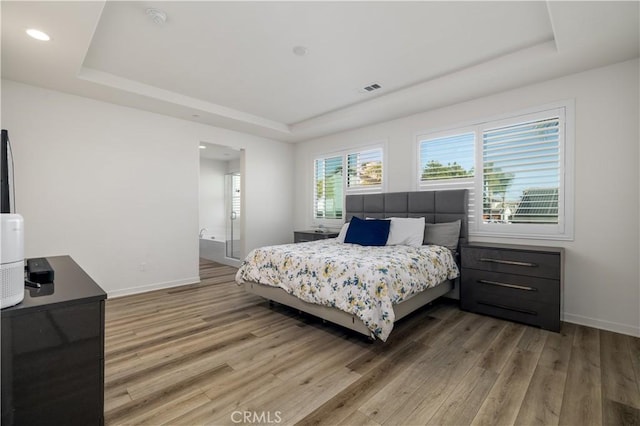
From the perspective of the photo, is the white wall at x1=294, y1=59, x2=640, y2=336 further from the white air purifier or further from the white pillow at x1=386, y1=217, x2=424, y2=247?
the white air purifier

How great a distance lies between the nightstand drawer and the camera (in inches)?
109

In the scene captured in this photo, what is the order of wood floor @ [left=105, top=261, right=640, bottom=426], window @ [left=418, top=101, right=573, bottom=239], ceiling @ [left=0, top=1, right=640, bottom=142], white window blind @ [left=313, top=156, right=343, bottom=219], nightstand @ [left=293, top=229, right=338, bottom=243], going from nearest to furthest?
wood floor @ [left=105, top=261, right=640, bottom=426], ceiling @ [left=0, top=1, right=640, bottom=142], window @ [left=418, top=101, right=573, bottom=239], nightstand @ [left=293, top=229, right=338, bottom=243], white window blind @ [left=313, top=156, right=343, bottom=219]

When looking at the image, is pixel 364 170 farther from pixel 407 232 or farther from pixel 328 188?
pixel 407 232

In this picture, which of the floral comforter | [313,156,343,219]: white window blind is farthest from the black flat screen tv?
[313,156,343,219]: white window blind

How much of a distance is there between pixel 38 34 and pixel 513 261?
4640mm

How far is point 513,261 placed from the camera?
117 inches

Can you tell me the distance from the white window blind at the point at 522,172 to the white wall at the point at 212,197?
643 centimetres

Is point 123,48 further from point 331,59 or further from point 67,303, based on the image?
point 67,303

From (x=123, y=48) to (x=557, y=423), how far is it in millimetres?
4245

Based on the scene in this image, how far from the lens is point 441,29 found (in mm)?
2436

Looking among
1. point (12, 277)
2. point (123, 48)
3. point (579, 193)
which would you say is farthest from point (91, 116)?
point (579, 193)

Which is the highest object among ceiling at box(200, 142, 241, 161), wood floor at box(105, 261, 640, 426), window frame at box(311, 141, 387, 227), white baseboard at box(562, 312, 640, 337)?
ceiling at box(200, 142, 241, 161)

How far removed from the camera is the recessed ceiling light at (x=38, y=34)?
89.0 inches

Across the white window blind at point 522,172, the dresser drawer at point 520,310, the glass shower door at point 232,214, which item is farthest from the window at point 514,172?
the glass shower door at point 232,214
